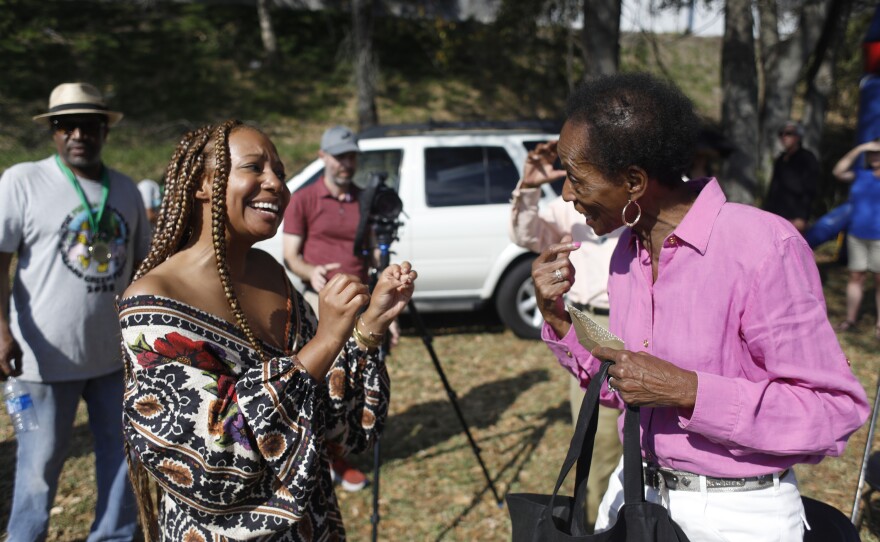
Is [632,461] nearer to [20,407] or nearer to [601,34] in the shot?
[20,407]

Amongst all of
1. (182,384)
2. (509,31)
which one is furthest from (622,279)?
(509,31)

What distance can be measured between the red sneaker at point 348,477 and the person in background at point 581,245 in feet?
5.18

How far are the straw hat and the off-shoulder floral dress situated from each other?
1.92 metres

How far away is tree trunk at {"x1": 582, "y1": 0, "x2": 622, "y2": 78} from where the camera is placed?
6703mm

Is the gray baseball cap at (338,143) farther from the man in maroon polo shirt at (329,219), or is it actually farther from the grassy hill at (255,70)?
the grassy hill at (255,70)

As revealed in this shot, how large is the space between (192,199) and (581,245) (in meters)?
2.01

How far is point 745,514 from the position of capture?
5.59ft

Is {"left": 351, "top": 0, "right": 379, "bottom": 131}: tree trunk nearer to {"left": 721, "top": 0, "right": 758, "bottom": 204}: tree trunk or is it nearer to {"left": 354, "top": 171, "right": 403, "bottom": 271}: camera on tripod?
{"left": 721, "top": 0, "right": 758, "bottom": 204}: tree trunk

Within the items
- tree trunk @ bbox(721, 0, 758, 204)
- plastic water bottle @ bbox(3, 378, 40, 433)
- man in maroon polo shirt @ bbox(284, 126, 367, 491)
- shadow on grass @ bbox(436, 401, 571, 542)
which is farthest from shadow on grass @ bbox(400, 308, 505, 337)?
plastic water bottle @ bbox(3, 378, 40, 433)

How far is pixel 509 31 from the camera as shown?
1371 centimetres

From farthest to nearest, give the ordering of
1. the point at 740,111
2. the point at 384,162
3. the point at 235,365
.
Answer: the point at 740,111 < the point at 384,162 < the point at 235,365

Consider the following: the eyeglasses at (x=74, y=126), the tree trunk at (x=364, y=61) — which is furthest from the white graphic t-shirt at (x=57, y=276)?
the tree trunk at (x=364, y=61)

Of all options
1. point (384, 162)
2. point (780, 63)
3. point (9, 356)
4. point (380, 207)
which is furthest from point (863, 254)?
point (9, 356)

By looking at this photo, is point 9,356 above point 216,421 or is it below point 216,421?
below
